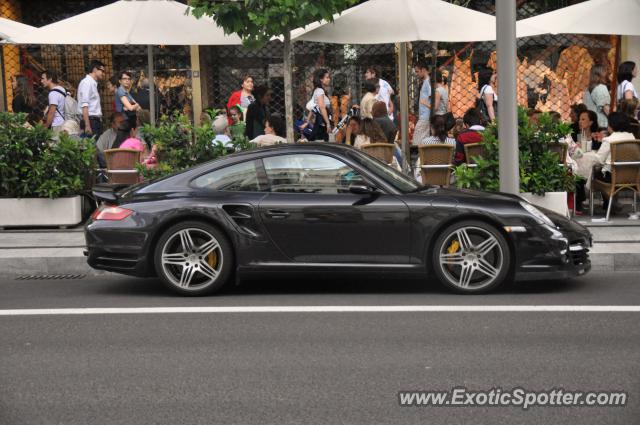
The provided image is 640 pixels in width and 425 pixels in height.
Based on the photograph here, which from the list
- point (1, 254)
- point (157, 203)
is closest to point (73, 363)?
point (157, 203)

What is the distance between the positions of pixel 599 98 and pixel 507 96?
6875 mm

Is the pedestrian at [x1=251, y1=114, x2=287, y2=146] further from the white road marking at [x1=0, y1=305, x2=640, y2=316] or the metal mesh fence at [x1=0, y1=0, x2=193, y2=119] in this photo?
the metal mesh fence at [x1=0, y1=0, x2=193, y2=119]

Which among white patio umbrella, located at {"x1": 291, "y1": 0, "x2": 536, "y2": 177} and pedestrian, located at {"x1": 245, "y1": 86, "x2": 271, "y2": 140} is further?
pedestrian, located at {"x1": 245, "y1": 86, "x2": 271, "y2": 140}

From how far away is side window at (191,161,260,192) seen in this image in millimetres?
9633

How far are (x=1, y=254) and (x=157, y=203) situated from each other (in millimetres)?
2852

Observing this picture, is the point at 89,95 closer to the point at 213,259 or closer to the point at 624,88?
the point at 624,88

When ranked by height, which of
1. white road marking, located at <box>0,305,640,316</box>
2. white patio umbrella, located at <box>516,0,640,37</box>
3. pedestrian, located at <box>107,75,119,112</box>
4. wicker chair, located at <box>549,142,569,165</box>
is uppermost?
white patio umbrella, located at <box>516,0,640,37</box>

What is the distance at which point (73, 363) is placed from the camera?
23.7 feet

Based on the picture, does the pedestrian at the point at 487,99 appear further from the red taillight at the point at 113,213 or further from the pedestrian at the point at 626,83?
the red taillight at the point at 113,213

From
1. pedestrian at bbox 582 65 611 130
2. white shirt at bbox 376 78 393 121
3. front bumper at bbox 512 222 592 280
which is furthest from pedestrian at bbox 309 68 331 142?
front bumper at bbox 512 222 592 280

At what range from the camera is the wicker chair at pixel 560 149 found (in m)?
13.0

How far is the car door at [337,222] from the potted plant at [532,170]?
3.34 metres

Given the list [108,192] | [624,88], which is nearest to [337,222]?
[108,192]

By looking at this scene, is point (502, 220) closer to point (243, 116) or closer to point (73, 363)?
point (73, 363)
